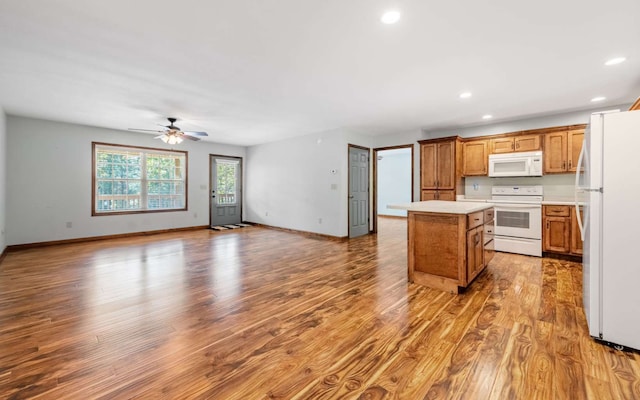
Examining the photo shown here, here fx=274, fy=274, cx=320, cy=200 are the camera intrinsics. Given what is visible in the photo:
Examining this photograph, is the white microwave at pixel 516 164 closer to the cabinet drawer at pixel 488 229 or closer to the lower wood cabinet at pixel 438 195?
the lower wood cabinet at pixel 438 195

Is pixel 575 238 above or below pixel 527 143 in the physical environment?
below

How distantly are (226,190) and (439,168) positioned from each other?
603 cm

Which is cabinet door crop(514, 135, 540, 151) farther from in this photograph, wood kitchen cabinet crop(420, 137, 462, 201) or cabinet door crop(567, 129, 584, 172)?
wood kitchen cabinet crop(420, 137, 462, 201)

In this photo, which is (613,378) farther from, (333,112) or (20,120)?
(20,120)

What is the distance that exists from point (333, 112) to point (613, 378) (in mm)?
4362

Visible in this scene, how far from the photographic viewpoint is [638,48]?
8.59 ft

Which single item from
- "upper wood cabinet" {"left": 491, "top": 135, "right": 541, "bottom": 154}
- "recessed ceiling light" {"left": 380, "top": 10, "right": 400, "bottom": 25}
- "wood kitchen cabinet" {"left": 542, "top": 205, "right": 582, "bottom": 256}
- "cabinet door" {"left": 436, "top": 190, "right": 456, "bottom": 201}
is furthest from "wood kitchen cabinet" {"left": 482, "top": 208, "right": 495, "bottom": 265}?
"recessed ceiling light" {"left": 380, "top": 10, "right": 400, "bottom": 25}

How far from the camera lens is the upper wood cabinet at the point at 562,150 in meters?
4.46

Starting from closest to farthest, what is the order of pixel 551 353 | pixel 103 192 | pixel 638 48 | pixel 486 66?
pixel 551 353 → pixel 638 48 → pixel 486 66 → pixel 103 192

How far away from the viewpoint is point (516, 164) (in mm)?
4918

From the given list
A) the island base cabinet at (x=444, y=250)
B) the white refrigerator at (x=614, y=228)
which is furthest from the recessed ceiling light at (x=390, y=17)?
the island base cabinet at (x=444, y=250)

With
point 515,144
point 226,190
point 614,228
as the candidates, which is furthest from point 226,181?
point 614,228

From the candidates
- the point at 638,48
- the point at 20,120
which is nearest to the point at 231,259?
the point at 20,120

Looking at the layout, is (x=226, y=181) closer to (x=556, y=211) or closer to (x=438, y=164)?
(x=438, y=164)
